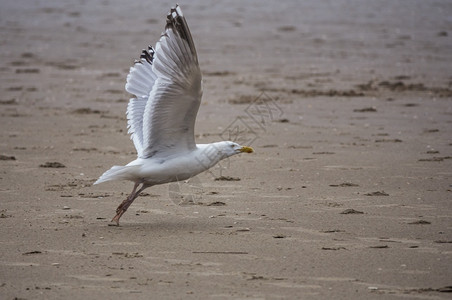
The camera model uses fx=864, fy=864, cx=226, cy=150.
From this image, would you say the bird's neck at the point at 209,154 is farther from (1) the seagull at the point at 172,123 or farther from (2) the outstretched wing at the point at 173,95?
(2) the outstretched wing at the point at 173,95

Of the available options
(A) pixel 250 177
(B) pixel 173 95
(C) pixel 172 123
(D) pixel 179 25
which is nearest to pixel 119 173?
(C) pixel 172 123

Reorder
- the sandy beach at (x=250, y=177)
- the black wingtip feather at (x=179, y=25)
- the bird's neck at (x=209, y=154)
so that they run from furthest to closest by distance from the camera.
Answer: the bird's neck at (x=209, y=154), the black wingtip feather at (x=179, y=25), the sandy beach at (x=250, y=177)

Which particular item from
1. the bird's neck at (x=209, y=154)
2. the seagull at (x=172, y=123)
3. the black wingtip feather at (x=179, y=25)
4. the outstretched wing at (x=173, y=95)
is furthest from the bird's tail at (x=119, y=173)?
the black wingtip feather at (x=179, y=25)

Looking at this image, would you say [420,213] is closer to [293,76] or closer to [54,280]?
[54,280]

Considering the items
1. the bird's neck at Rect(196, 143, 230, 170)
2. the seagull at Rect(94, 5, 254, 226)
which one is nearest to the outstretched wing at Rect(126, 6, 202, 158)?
→ the seagull at Rect(94, 5, 254, 226)

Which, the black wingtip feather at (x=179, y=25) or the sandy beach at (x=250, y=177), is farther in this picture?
the black wingtip feather at (x=179, y=25)

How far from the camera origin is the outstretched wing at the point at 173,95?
758 centimetres

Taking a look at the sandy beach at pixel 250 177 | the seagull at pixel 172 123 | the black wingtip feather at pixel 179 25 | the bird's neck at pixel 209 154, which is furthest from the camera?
the bird's neck at pixel 209 154

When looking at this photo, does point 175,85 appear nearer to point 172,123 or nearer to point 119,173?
point 172,123

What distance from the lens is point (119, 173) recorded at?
7.67m

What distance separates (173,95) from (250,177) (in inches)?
105

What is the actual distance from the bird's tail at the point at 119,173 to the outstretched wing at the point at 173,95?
13.2 inches

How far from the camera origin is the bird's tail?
7621mm

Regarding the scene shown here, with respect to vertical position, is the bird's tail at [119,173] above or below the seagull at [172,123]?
below
